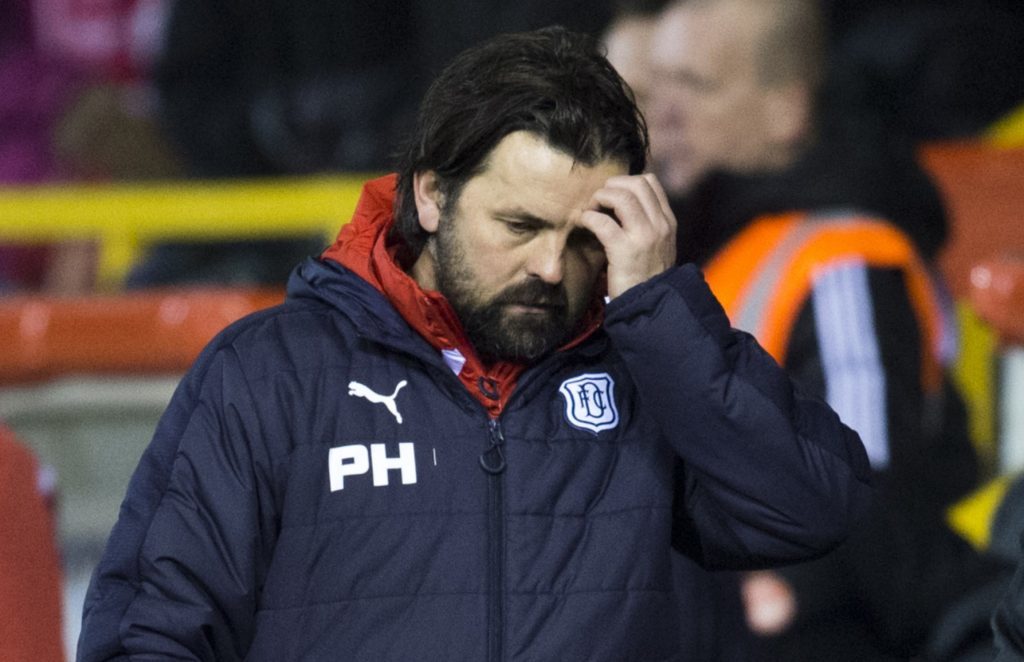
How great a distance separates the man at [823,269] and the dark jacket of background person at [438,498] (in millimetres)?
1474

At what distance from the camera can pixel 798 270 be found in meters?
3.99

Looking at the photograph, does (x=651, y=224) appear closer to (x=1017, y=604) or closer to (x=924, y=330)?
(x=1017, y=604)

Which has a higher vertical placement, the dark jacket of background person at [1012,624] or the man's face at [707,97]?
the man's face at [707,97]

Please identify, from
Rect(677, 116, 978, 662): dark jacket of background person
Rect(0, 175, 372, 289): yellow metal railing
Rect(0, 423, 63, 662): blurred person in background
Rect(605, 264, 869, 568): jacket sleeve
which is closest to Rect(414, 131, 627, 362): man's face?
Rect(605, 264, 869, 568): jacket sleeve

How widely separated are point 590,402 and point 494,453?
159 mm

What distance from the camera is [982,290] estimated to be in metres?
4.40

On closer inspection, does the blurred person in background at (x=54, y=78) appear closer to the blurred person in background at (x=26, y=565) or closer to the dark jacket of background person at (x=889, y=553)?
the dark jacket of background person at (x=889, y=553)

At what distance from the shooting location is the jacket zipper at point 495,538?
89.9 inches

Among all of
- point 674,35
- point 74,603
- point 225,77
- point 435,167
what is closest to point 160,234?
point 225,77

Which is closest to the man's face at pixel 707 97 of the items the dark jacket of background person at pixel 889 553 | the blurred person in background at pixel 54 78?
the dark jacket of background person at pixel 889 553

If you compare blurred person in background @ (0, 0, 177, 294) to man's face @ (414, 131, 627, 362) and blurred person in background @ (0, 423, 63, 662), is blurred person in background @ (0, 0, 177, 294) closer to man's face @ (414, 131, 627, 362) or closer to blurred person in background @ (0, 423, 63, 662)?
blurred person in background @ (0, 423, 63, 662)

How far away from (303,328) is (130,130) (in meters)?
4.82

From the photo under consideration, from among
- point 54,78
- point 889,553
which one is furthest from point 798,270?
point 54,78

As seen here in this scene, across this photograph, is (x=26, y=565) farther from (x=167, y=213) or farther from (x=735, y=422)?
(x=167, y=213)
